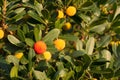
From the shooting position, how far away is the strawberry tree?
1405mm

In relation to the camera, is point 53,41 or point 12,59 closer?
point 12,59

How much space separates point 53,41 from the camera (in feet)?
5.11

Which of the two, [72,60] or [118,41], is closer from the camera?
[72,60]

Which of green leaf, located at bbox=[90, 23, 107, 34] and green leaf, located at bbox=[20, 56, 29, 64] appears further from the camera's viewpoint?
green leaf, located at bbox=[90, 23, 107, 34]

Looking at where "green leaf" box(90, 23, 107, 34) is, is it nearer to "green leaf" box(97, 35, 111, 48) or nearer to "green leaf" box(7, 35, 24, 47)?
"green leaf" box(97, 35, 111, 48)

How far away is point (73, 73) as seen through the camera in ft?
4.49

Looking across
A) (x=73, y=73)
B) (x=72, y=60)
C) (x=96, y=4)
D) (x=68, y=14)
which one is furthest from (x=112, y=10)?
(x=73, y=73)

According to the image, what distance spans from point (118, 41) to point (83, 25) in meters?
0.42

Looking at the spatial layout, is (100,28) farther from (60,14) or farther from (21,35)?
(21,35)

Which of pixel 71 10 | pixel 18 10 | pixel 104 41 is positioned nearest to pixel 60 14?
pixel 71 10

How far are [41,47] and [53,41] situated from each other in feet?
0.55

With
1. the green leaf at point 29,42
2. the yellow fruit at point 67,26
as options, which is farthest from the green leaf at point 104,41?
the green leaf at point 29,42

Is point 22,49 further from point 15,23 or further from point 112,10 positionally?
point 112,10

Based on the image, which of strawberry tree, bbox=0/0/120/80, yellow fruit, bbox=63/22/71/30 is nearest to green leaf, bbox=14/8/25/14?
strawberry tree, bbox=0/0/120/80
